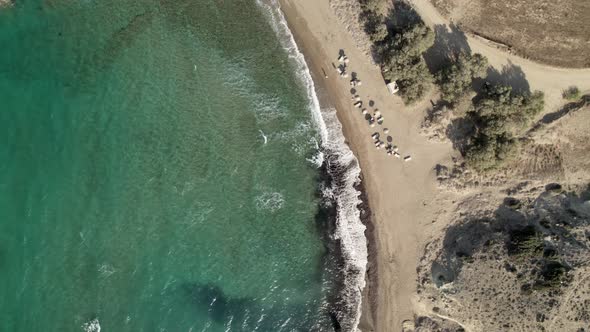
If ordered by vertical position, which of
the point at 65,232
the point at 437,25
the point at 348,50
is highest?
the point at 437,25

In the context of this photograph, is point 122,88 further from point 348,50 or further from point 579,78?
point 579,78

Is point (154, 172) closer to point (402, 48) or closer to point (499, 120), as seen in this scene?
point (402, 48)

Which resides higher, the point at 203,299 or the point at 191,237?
the point at 191,237

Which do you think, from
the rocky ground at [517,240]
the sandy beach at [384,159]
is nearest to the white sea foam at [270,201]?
the sandy beach at [384,159]

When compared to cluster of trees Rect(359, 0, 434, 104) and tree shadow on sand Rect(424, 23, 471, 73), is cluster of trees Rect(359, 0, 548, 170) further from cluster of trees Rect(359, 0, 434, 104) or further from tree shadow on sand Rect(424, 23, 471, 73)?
tree shadow on sand Rect(424, 23, 471, 73)

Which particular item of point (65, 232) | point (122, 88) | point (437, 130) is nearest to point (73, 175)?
point (65, 232)

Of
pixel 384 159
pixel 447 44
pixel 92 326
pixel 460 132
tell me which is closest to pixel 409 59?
pixel 447 44
